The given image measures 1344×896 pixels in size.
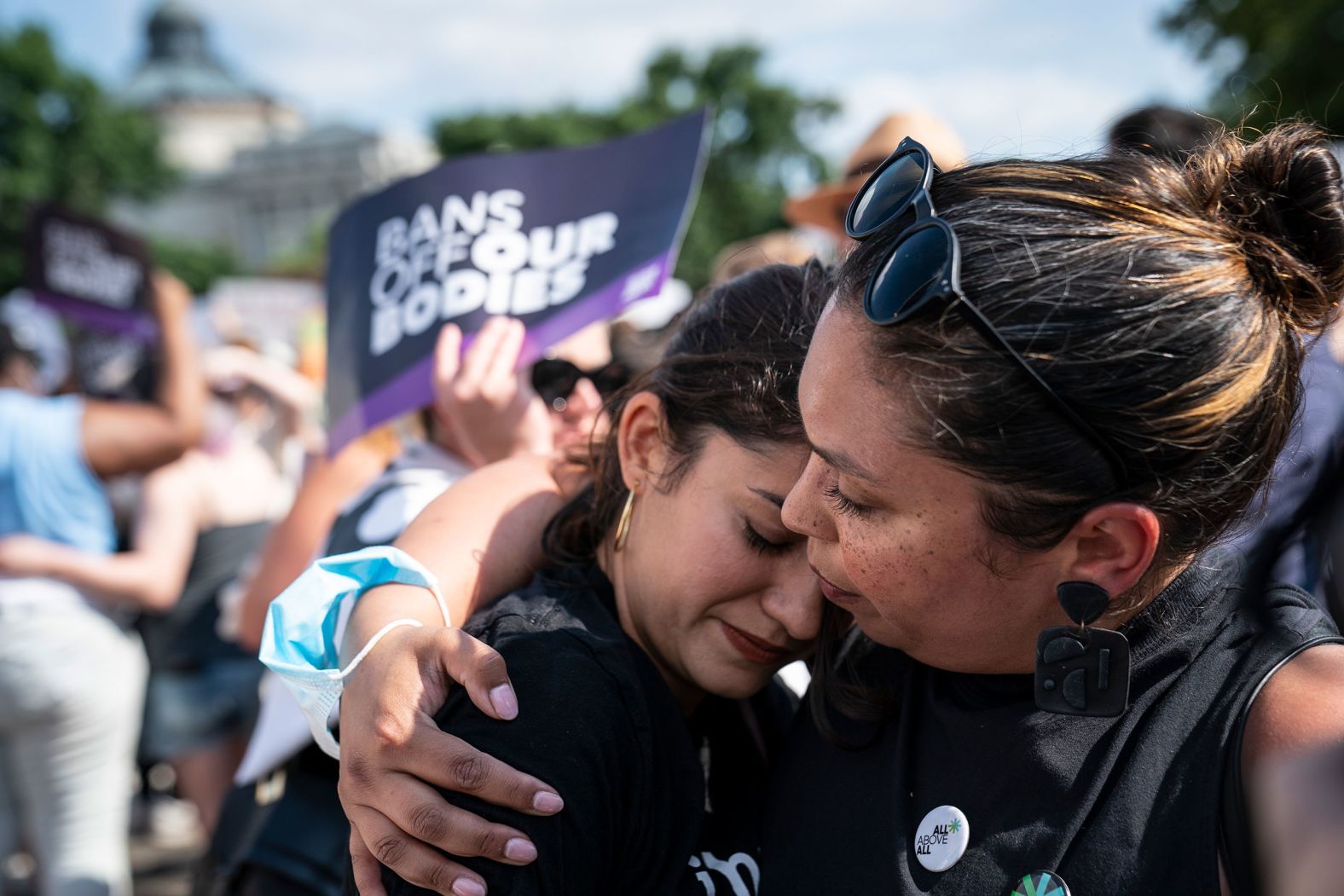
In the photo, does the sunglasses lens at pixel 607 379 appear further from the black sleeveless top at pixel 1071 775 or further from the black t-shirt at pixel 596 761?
the black sleeveless top at pixel 1071 775

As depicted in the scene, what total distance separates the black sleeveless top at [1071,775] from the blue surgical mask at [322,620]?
0.62 metres

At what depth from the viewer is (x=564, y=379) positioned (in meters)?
2.59

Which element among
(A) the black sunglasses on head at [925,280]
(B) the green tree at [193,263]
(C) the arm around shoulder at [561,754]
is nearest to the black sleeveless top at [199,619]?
(C) the arm around shoulder at [561,754]

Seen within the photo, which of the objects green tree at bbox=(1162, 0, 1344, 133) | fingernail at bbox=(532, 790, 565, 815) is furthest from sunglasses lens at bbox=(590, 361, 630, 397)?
green tree at bbox=(1162, 0, 1344, 133)

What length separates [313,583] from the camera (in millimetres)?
1695

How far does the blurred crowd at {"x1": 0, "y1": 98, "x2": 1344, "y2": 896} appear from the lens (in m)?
2.14

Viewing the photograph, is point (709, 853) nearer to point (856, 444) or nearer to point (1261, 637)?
point (856, 444)

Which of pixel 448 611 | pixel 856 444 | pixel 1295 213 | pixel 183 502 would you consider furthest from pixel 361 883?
pixel 183 502

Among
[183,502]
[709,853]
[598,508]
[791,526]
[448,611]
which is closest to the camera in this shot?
[791,526]

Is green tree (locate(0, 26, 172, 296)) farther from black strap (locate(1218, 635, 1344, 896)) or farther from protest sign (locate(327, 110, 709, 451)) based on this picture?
black strap (locate(1218, 635, 1344, 896))

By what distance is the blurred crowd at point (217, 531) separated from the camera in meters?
2.14

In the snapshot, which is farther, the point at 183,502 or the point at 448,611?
the point at 183,502

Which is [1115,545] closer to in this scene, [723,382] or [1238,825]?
[1238,825]

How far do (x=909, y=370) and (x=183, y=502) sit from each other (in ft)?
13.6
